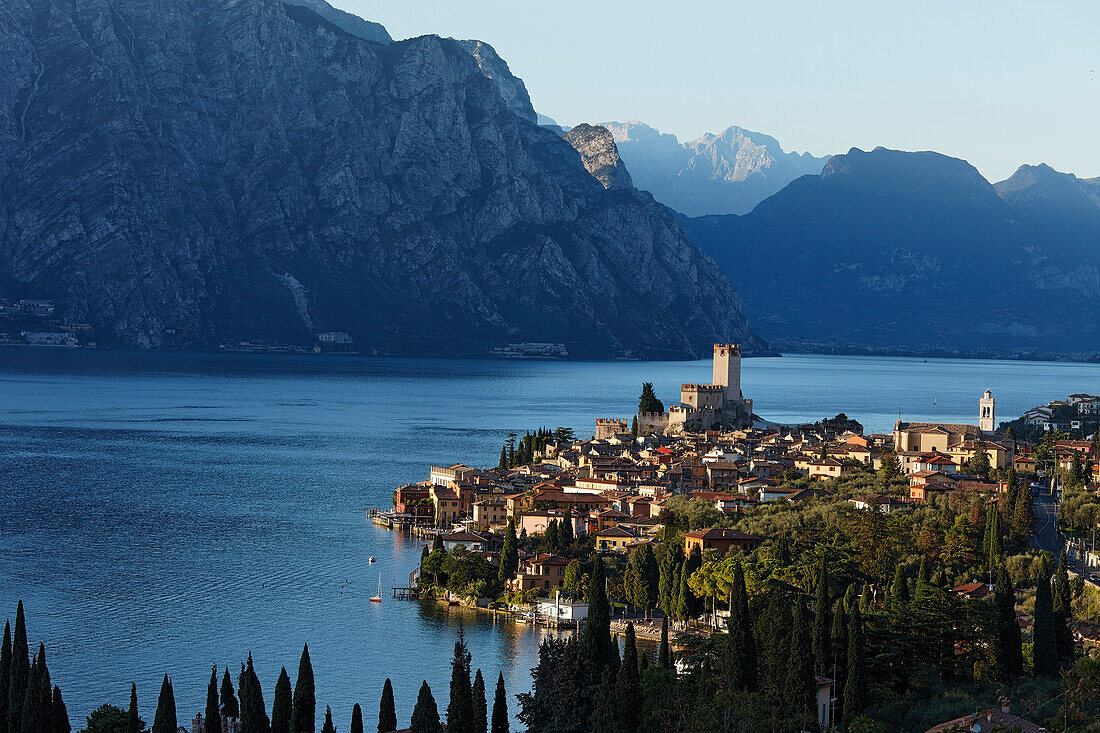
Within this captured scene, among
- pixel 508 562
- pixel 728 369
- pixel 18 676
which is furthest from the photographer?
pixel 728 369

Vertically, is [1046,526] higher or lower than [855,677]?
higher

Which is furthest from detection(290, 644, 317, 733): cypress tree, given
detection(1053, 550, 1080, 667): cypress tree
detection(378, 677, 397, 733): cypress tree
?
detection(1053, 550, 1080, 667): cypress tree

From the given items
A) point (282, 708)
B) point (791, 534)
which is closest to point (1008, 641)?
point (791, 534)

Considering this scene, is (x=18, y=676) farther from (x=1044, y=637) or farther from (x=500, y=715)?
(x=1044, y=637)

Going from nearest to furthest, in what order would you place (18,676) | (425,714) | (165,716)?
(425,714) < (165,716) < (18,676)

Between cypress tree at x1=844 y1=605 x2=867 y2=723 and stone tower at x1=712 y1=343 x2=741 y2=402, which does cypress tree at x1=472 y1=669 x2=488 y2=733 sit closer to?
cypress tree at x1=844 y1=605 x2=867 y2=723
